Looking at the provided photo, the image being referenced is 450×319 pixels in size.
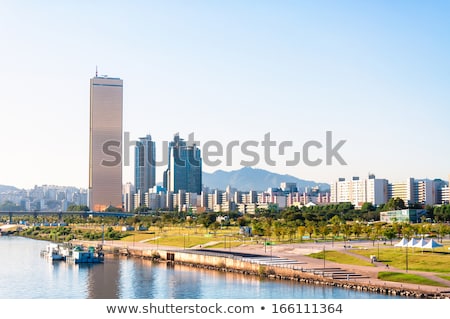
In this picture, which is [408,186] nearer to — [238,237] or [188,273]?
[238,237]

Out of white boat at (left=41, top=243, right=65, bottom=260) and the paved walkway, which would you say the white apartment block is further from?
the paved walkway

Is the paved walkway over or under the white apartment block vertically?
under

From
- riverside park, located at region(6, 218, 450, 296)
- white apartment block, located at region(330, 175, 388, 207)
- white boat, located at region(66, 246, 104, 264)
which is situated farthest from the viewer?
white apartment block, located at region(330, 175, 388, 207)

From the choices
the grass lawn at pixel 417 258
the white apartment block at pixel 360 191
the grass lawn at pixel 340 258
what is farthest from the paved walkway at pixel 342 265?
the white apartment block at pixel 360 191

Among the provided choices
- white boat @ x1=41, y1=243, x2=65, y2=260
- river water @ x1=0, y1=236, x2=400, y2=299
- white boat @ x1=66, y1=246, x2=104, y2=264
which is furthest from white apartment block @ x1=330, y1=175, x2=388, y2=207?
river water @ x1=0, y1=236, x2=400, y2=299

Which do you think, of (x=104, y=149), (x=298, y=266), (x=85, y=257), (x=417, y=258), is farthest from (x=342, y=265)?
(x=104, y=149)

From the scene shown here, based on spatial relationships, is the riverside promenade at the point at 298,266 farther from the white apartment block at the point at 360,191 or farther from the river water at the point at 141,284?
the white apartment block at the point at 360,191
